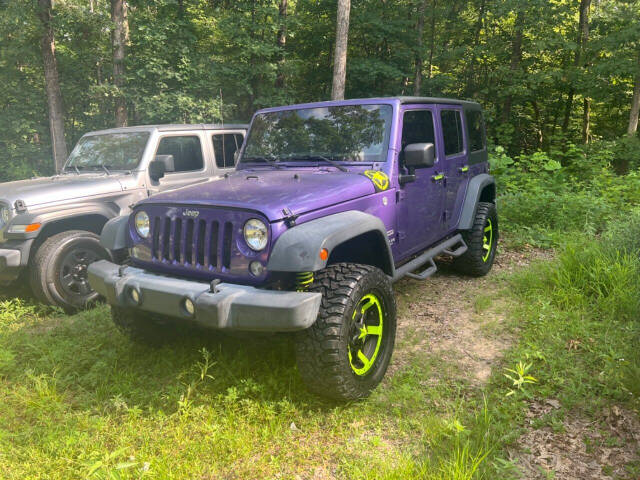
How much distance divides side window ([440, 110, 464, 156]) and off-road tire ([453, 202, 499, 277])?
0.81m

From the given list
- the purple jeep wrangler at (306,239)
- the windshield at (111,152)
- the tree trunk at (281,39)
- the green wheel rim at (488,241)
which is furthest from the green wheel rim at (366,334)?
the tree trunk at (281,39)

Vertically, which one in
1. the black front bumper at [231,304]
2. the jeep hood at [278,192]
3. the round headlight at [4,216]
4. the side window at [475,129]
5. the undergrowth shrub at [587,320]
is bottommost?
the undergrowth shrub at [587,320]

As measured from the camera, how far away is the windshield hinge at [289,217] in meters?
2.60

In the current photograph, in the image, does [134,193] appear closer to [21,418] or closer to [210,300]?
[21,418]

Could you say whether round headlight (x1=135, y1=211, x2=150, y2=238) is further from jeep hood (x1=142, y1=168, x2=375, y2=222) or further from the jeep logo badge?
the jeep logo badge

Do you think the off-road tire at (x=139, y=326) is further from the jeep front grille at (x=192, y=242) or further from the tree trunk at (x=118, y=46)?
the tree trunk at (x=118, y=46)

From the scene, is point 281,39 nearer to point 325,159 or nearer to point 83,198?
point 83,198

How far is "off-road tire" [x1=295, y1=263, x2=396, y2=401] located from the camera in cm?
258

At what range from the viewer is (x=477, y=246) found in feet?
16.4

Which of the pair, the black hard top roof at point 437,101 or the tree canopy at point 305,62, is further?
the tree canopy at point 305,62

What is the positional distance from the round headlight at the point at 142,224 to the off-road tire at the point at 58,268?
184cm

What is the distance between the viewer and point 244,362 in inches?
129

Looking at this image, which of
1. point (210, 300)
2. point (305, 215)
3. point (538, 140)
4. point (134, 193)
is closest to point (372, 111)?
point (305, 215)

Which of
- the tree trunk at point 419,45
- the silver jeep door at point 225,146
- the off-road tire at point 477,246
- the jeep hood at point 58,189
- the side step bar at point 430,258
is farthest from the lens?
the tree trunk at point 419,45
